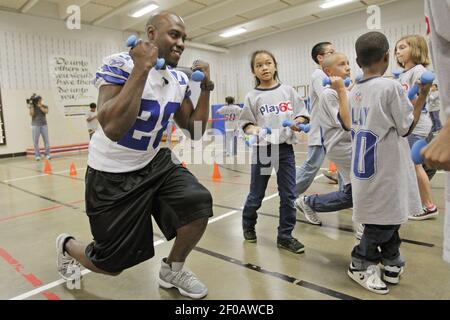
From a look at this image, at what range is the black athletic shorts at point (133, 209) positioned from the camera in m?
1.77

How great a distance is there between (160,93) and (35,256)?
1671 mm

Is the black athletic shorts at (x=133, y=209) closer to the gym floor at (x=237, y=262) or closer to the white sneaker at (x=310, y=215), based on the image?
the gym floor at (x=237, y=262)

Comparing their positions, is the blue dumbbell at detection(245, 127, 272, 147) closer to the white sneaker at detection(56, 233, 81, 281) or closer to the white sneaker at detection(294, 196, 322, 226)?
the white sneaker at detection(294, 196, 322, 226)

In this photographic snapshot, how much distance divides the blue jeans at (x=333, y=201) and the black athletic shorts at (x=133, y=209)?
1317 mm

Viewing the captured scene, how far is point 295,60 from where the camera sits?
43.4ft

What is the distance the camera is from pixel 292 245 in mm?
2459

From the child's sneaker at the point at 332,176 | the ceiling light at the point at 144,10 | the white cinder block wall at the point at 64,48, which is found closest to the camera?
the child's sneaker at the point at 332,176

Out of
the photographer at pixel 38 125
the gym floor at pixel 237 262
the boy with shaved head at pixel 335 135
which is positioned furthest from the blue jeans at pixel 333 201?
the photographer at pixel 38 125

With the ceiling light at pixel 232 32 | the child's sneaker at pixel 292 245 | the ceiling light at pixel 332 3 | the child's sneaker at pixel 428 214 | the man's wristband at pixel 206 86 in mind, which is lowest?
the child's sneaker at pixel 292 245

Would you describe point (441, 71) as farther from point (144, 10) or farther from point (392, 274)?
point (144, 10)

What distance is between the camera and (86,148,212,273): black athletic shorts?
177 centimetres

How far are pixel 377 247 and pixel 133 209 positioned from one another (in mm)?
1343
